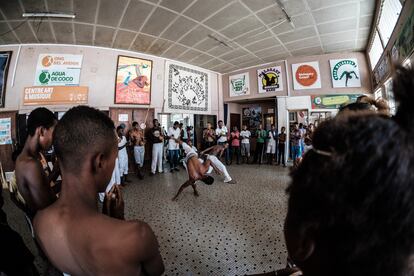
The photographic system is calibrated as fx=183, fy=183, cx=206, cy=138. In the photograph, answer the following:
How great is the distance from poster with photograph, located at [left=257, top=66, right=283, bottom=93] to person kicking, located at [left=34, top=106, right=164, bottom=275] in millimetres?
7267

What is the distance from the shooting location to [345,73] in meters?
6.25

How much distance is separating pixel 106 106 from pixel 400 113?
254 inches

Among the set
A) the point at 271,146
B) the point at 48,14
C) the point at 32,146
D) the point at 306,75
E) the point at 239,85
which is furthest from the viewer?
the point at 239,85

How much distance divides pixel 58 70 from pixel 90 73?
824 mm

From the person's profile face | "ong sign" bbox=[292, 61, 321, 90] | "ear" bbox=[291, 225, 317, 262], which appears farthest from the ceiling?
"ear" bbox=[291, 225, 317, 262]

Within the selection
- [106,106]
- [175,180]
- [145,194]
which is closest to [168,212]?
[145,194]

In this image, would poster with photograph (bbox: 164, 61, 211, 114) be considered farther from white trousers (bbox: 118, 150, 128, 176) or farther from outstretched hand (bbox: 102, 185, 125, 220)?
outstretched hand (bbox: 102, 185, 125, 220)

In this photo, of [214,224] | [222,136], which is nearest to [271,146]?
[222,136]

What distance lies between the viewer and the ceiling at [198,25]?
12.9 ft

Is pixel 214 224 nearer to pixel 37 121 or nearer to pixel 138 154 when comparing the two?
pixel 37 121

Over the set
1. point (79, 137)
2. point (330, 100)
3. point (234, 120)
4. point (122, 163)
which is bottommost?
point (122, 163)

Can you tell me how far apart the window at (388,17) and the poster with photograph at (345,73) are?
75.5 inches

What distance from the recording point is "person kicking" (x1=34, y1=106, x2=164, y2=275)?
2.32 feet

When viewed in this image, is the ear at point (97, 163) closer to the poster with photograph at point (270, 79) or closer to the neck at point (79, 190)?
the neck at point (79, 190)
